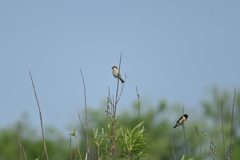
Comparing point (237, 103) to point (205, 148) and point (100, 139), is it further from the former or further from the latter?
point (100, 139)

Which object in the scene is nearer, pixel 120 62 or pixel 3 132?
pixel 120 62

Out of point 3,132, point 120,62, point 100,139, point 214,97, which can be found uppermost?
point 120,62

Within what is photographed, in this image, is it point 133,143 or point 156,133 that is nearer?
point 133,143

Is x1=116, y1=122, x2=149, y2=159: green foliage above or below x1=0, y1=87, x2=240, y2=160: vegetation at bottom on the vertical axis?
above

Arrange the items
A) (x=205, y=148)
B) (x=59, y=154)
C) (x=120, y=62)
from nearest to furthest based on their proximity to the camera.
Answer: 1. (x=120, y=62)
2. (x=205, y=148)
3. (x=59, y=154)

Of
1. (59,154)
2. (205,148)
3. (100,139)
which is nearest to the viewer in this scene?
(100,139)

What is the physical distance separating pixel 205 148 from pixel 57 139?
41.4 feet

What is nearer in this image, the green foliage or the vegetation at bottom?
the green foliage

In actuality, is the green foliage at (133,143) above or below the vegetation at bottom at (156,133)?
above

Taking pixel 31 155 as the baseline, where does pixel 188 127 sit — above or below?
above

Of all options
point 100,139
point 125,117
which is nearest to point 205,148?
point 125,117

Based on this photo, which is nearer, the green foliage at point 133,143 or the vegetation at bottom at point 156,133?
the green foliage at point 133,143

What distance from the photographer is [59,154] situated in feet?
107

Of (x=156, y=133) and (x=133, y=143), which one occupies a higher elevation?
(x=133, y=143)
